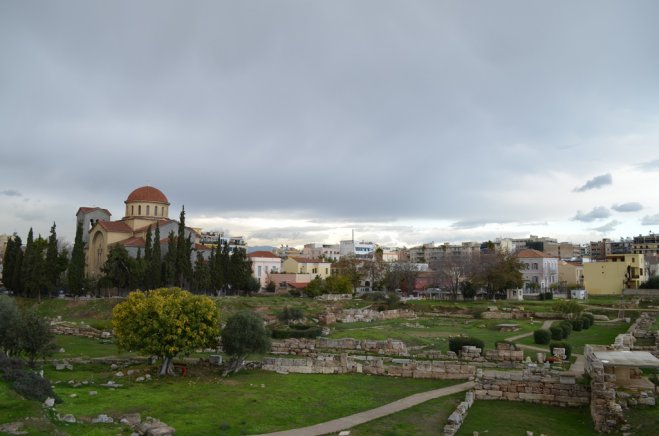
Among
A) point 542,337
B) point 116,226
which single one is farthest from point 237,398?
point 116,226

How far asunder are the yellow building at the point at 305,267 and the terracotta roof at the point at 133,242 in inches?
1408

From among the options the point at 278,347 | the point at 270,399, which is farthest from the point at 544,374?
the point at 278,347

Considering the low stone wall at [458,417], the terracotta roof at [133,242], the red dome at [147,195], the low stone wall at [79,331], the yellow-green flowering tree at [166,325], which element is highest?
the red dome at [147,195]

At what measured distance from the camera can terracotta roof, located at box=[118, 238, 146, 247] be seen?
66062 millimetres

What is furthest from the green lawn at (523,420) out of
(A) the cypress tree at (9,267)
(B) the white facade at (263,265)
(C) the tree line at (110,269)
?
(B) the white facade at (263,265)

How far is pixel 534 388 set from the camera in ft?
65.0

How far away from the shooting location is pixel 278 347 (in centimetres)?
3144

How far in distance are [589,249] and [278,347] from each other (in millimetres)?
164683

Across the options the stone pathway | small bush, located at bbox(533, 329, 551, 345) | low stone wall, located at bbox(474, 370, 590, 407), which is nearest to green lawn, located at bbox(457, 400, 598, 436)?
low stone wall, located at bbox(474, 370, 590, 407)

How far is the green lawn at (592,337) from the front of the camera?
109ft

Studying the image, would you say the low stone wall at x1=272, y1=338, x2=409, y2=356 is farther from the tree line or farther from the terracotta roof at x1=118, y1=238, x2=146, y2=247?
the terracotta roof at x1=118, y1=238, x2=146, y2=247

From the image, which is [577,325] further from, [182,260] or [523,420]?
[182,260]

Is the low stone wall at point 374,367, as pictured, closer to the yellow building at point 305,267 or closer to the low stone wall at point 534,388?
the low stone wall at point 534,388

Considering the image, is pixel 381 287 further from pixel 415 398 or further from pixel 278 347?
pixel 415 398
